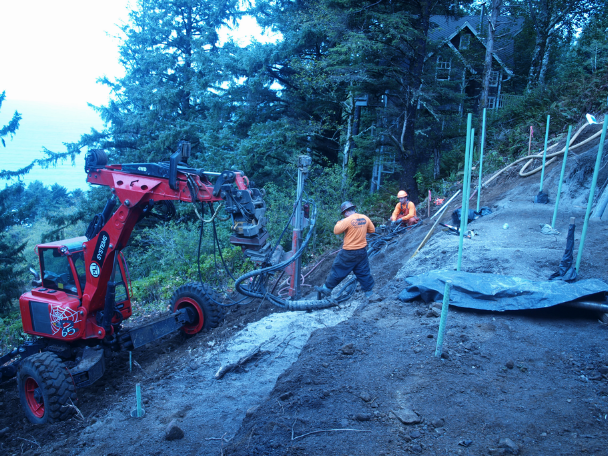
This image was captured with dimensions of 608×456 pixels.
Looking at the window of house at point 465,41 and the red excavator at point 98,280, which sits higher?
the window of house at point 465,41

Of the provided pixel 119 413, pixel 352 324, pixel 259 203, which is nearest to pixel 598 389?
pixel 352 324

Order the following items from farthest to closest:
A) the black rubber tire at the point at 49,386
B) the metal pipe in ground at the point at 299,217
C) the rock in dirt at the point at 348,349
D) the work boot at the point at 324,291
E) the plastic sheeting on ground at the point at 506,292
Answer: the work boot at the point at 324,291 < the metal pipe in ground at the point at 299,217 < the black rubber tire at the point at 49,386 < the plastic sheeting on ground at the point at 506,292 < the rock in dirt at the point at 348,349

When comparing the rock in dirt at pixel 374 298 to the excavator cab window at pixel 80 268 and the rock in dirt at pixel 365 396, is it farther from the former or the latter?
the excavator cab window at pixel 80 268

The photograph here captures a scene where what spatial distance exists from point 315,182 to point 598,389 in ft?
41.3

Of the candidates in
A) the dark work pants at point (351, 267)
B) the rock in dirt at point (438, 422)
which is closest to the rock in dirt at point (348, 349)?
the rock in dirt at point (438, 422)

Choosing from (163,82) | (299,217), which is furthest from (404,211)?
(163,82)

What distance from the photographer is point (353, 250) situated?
282 inches

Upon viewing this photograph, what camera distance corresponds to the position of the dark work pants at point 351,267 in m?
7.20

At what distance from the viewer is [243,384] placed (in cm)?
505

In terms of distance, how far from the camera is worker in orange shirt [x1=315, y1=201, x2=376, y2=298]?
23.3 ft

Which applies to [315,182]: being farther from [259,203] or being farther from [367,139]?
[259,203]

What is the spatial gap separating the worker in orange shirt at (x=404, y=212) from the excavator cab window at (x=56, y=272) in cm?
829

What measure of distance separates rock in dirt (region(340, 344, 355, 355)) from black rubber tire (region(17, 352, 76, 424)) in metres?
3.65

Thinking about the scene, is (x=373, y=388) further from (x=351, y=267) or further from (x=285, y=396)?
(x=351, y=267)
